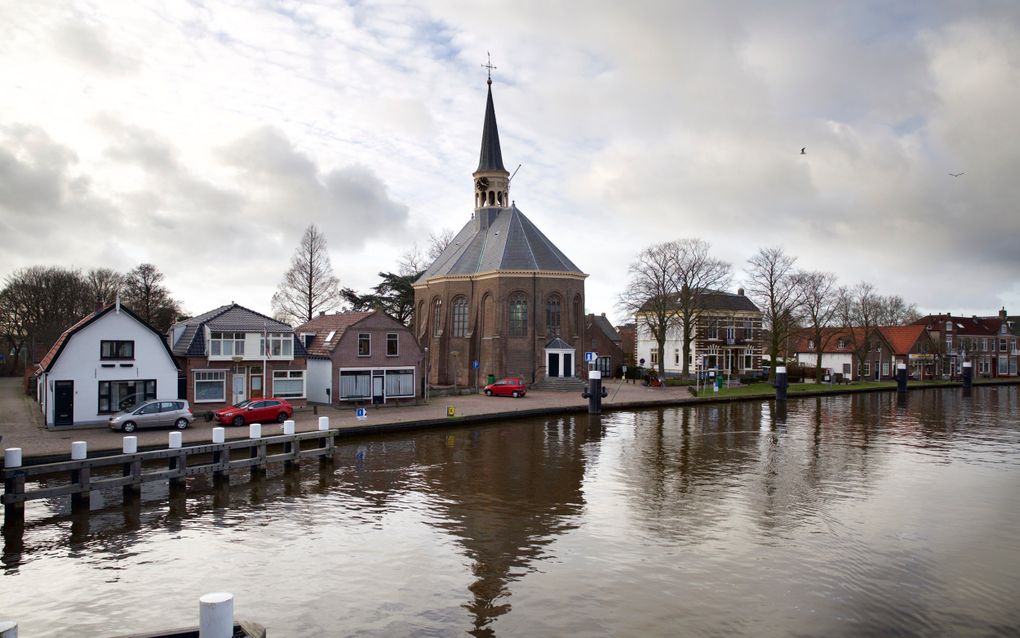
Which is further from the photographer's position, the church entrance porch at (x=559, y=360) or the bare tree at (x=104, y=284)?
the bare tree at (x=104, y=284)

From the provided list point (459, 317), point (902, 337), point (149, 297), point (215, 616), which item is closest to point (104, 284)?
point (149, 297)

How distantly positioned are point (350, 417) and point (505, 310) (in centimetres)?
2216

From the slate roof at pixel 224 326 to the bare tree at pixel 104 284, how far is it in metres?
42.7

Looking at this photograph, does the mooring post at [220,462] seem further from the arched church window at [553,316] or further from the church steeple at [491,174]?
the church steeple at [491,174]

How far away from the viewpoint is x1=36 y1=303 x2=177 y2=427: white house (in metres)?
27.0

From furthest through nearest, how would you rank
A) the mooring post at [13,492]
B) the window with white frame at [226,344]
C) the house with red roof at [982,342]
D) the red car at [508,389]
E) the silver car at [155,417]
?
1. the house with red roof at [982,342]
2. the red car at [508,389]
3. the window with white frame at [226,344]
4. the silver car at [155,417]
5. the mooring post at [13,492]

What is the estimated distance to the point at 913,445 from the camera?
93.0ft

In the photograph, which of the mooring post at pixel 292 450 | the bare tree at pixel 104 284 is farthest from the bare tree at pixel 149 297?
the mooring post at pixel 292 450

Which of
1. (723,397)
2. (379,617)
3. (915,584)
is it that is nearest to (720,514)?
(915,584)

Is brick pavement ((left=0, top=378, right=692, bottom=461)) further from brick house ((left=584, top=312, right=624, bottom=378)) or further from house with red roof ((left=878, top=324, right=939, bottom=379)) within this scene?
house with red roof ((left=878, top=324, right=939, bottom=379))

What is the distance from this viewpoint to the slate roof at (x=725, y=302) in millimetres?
57594

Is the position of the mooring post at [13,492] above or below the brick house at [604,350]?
below

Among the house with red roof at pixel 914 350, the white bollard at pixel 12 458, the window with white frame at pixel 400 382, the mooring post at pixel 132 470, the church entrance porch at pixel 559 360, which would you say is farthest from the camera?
the house with red roof at pixel 914 350

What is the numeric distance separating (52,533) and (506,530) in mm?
10044
